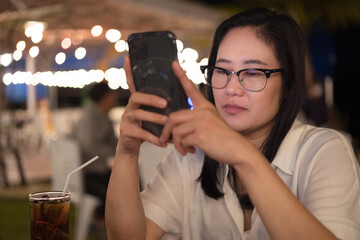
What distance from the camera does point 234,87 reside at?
1544mm

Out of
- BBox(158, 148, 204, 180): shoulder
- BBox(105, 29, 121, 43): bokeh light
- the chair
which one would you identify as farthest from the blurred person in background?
BBox(158, 148, 204, 180): shoulder

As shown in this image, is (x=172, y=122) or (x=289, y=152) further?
(x=289, y=152)

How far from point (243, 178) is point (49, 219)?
1.56ft

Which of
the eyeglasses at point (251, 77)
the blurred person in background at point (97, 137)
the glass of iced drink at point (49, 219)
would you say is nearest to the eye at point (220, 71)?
the eyeglasses at point (251, 77)

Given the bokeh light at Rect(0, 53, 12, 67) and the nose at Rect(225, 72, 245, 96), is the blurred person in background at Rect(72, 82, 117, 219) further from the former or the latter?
the nose at Rect(225, 72, 245, 96)

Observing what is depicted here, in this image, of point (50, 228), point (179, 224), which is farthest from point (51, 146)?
point (50, 228)

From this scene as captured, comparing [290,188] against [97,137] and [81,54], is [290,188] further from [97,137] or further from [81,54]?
[81,54]

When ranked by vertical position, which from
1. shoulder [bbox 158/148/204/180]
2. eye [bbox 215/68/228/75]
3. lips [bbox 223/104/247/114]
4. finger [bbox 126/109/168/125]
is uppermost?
eye [bbox 215/68/228/75]

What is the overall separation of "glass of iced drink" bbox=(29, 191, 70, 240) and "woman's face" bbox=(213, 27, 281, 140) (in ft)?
1.74

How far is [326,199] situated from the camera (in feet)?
4.54

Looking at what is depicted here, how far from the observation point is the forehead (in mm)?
1586

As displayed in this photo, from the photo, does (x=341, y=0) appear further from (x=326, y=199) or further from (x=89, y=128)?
(x=326, y=199)

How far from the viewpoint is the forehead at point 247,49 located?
1586 mm

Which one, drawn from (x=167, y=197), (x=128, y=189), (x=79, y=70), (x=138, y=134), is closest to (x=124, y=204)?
(x=128, y=189)
